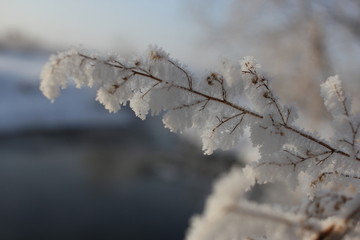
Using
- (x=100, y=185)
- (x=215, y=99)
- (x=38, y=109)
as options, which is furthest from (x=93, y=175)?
(x=215, y=99)

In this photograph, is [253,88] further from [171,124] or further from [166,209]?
[166,209]

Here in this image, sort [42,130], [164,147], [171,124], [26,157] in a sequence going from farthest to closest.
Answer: [42,130] < [164,147] < [26,157] < [171,124]

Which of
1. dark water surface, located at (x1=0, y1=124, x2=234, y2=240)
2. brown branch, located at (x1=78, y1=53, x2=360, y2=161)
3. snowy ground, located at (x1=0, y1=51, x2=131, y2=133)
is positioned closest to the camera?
brown branch, located at (x1=78, y1=53, x2=360, y2=161)

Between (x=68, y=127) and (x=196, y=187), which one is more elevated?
(x=68, y=127)

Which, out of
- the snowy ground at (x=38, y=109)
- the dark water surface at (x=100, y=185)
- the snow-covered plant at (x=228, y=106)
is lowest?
the snow-covered plant at (x=228, y=106)

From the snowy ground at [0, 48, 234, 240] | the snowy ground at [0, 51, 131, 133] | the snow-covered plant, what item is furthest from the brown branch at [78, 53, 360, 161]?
the snowy ground at [0, 51, 131, 133]

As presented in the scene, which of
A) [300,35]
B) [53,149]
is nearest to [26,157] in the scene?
[53,149]

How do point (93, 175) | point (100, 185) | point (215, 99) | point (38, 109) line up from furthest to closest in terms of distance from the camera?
point (38, 109)
point (93, 175)
point (100, 185)
point (215, 99)

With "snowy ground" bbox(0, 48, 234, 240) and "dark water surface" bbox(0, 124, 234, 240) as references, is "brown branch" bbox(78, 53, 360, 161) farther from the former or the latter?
"dark water surface" bbox(0, 124, 234, 240)

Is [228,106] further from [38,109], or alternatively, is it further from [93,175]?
[38,109]

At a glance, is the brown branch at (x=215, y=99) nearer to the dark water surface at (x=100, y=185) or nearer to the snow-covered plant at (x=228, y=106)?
the snow-covered plant at (x=228, y=106)

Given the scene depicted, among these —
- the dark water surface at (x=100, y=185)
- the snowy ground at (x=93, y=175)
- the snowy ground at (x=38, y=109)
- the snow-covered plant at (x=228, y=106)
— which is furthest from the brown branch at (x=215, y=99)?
the snowy ground at (x=38, y=109)
